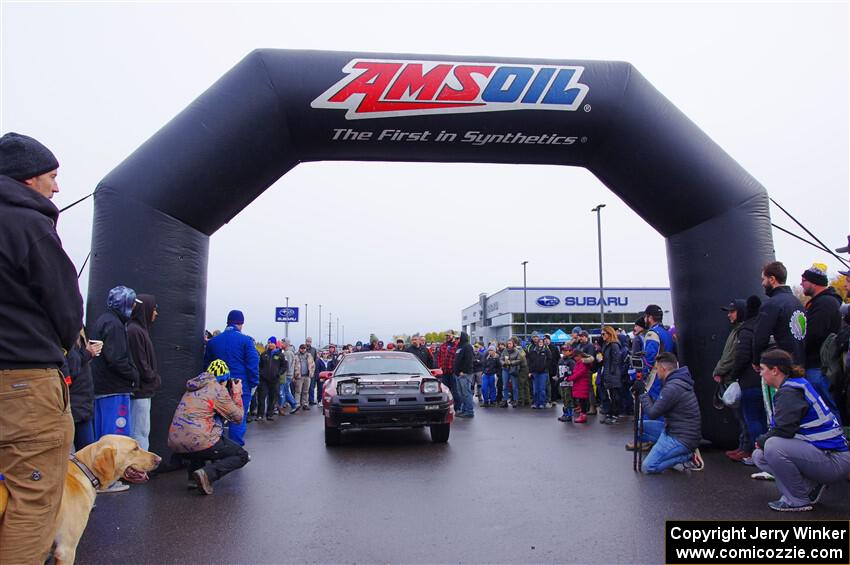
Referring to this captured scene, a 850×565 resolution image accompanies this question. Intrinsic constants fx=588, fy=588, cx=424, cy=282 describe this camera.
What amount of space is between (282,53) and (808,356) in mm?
7013

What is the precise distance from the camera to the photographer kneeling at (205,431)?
18.3 feet

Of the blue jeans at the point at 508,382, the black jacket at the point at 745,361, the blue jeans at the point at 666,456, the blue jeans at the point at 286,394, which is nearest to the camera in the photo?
the blue jeans at the point at 666,456

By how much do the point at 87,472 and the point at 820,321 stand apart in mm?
6791

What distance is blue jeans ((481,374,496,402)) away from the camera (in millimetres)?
16297

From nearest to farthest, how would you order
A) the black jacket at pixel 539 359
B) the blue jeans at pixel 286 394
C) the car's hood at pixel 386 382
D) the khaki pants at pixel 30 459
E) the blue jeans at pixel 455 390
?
1. the khaki pants at pixel 30 459
2. the car's hood at pixel 386 382
3. the blue jeans at pixel 455 390
4. the blue jeans at pixel 286 394
5. the black jacket at pixel 539 359

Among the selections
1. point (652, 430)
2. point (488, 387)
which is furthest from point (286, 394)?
point (652, 430)

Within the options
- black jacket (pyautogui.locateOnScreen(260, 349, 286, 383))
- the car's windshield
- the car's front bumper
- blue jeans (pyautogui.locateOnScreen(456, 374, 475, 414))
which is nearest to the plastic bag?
the car's front bumper

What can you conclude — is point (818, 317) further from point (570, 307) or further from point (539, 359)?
point (570, 307)

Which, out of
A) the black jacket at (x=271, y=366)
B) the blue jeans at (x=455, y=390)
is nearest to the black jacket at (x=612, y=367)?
the blue jeans at (x=455, y=390)

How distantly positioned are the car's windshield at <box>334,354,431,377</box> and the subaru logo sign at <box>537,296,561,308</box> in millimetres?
47965

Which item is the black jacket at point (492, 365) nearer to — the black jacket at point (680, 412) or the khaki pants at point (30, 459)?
the black jacket at point (680, 412)

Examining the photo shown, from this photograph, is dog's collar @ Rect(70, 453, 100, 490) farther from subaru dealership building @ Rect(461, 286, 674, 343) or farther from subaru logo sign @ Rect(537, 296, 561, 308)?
subaru logo sign @ Rect(537, 296, 561, 308)

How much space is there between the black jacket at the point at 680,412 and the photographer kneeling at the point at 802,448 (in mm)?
1338

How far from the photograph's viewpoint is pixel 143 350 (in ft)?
20.4
